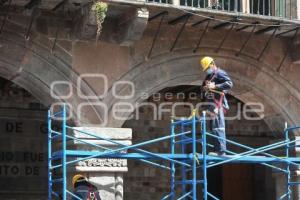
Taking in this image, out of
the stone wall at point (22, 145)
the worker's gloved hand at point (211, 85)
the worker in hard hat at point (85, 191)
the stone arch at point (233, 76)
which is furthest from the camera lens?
the stone wall at point (22, 145)

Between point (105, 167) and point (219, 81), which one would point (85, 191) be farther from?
point (219, 81)

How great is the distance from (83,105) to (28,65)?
0.99 metres

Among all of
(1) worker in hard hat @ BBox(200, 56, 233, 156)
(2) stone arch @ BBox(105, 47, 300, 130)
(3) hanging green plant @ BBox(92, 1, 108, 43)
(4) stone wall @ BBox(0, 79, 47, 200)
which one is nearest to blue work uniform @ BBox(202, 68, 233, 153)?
(1) worker in hard hat @ BBox(200, 56, 233, 156)

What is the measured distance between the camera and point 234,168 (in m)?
16.5

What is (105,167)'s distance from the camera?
11.0 metres

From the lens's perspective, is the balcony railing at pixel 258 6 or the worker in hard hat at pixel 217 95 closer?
the worker in hard hat at pixel 217 95

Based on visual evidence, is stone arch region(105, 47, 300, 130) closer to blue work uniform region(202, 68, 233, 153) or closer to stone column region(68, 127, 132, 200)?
stone column region(68, 127, 132, 200)

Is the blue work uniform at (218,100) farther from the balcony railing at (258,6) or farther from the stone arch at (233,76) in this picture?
the balcony railing at (258,6)

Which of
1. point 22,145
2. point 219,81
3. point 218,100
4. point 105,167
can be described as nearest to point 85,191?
point 105,167

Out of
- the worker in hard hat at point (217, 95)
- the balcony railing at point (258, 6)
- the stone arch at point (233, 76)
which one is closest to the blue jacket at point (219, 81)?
the worker in hard hat at point (217, 95)

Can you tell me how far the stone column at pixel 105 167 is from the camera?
10.9m

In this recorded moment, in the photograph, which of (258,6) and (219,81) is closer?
(219,81)

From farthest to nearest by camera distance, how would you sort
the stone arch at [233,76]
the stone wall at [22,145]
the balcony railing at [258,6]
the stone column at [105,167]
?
the stone wall at [22,145]
the balcony railing at [258,6]
the stone arch at [233,76]
the stone column at [105,167]

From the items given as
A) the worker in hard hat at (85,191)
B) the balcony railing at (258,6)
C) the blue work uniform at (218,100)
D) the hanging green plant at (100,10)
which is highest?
the balcony railing at (258,6)
